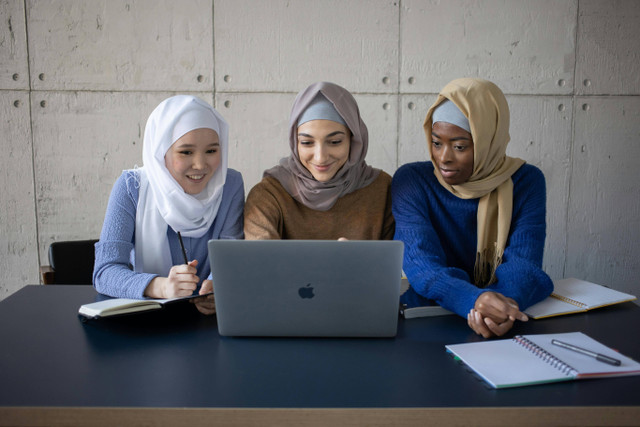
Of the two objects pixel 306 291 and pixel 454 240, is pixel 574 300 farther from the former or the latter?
pixel 306 291

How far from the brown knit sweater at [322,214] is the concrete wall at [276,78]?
1283 millimetres

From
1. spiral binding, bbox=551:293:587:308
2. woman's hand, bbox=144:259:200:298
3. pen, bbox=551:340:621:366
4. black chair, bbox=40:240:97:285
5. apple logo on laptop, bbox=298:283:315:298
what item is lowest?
black chair, bbox=40:240:97:285

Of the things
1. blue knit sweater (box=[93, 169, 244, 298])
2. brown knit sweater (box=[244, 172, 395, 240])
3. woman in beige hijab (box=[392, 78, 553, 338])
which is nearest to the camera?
blue knit sweater (box=[93, 169, 244, 298])

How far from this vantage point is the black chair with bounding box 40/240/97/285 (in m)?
2.25

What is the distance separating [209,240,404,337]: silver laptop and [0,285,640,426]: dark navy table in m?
0.04

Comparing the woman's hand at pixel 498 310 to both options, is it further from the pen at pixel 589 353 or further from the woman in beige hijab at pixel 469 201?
the woman in beige hijab at pixel 469 201

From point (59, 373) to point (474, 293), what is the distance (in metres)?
1.03

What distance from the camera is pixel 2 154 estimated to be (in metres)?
3.07

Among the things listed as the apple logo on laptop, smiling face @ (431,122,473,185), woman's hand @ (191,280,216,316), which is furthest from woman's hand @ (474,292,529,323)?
woman's hand @ (191,280,216,316)

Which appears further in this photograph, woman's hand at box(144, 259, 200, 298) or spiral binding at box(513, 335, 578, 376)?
woman's hand at box(144, 259, 200, 298)

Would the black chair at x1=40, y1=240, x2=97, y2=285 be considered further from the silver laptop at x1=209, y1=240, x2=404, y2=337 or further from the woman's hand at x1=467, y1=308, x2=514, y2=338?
the woman's hand at x1=467, y1=308, x2=514, y2=338

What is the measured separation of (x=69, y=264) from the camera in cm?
229

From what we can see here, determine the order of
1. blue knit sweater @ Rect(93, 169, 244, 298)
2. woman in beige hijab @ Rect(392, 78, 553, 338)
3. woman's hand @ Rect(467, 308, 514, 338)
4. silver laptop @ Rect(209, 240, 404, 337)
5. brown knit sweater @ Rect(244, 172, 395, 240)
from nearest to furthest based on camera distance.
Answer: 1. silver laptop @ Rect(209, 240, 404, 337)
2. woman's hand @ Rect(467, 308, 514, 338)
3. blue knit sweater @ Rect(93, 169, 244, 298)
4. woman in beige hijab @ Rect(392, 78, 553, 338)
5. brown knit sweater @ Rect(244, 172, 395, 240)

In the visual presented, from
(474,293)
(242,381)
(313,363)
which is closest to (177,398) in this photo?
(242,381)
